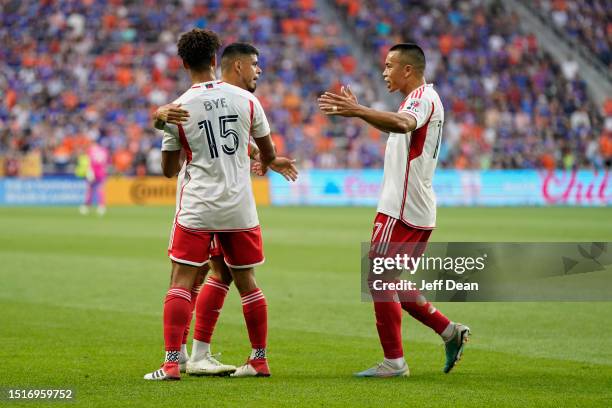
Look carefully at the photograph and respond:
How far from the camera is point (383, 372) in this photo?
770cm

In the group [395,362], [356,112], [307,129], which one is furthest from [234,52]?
[307,129]

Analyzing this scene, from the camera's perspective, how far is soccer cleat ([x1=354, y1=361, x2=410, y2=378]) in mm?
7695

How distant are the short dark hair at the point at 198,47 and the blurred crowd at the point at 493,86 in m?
33.6

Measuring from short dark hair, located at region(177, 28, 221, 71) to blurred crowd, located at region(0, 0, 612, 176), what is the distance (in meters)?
31.1

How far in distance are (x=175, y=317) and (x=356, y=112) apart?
6.12 ft

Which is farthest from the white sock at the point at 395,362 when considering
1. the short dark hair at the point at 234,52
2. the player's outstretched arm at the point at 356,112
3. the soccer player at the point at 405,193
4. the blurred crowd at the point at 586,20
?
the blurred crowd at the point at 586,20

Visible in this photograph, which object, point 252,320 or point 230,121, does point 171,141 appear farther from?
point 252,320

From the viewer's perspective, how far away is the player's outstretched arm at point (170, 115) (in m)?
7.23

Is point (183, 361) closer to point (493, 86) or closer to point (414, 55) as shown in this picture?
point (414, 55)

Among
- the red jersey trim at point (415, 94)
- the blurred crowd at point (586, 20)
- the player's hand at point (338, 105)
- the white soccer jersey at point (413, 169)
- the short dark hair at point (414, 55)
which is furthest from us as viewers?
the blurred crowd at point (586, 20)

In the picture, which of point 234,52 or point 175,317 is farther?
point 234,52

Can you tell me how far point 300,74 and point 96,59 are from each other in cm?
796

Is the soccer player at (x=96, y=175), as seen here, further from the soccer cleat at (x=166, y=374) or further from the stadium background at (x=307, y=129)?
the soccer cleat at (x=166, y=374)

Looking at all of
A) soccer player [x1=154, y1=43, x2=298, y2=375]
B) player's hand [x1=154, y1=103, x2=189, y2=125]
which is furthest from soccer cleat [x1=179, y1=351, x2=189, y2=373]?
player's hand [x1=154, y1=103, x2=189, y2=125]
